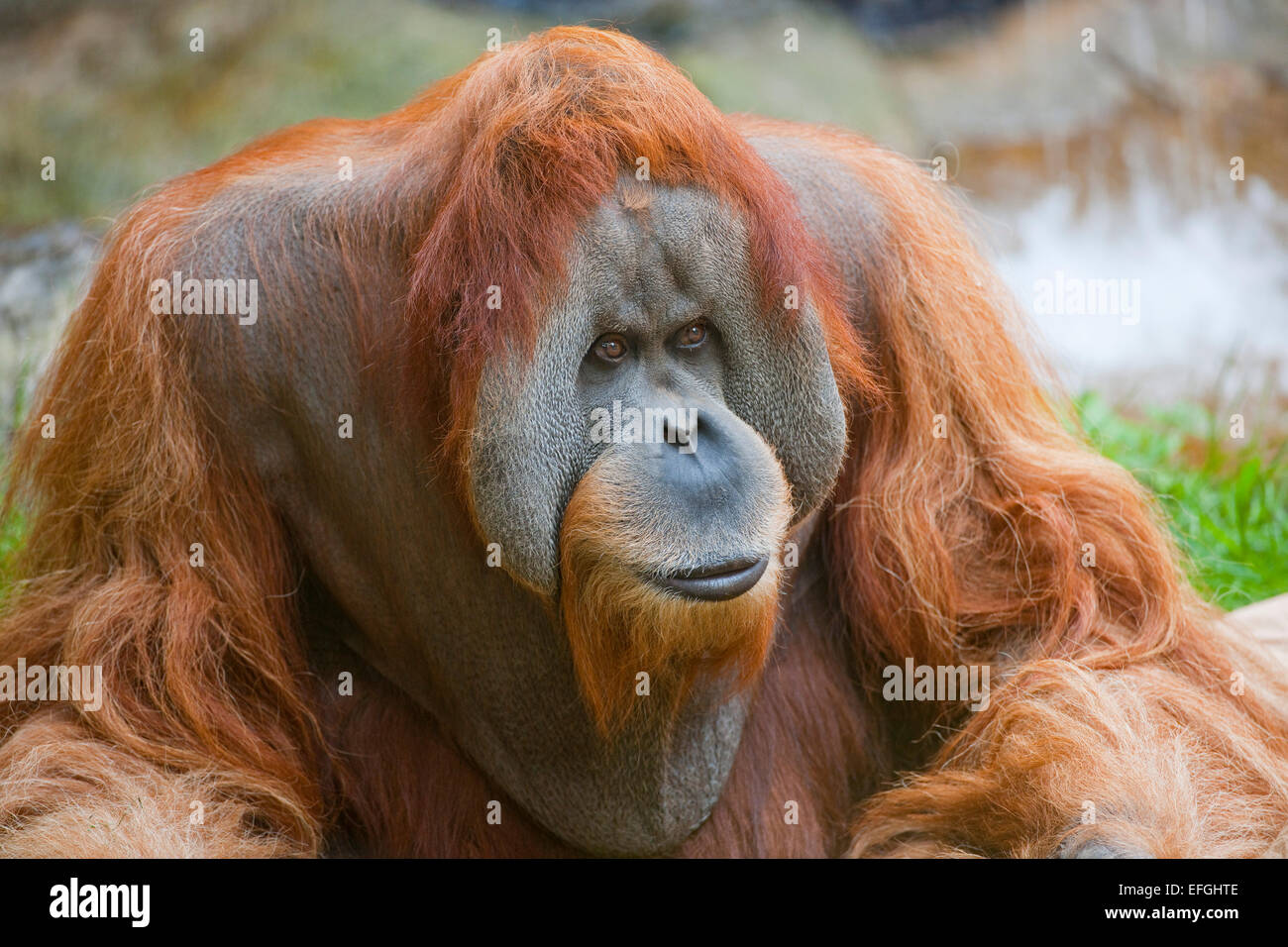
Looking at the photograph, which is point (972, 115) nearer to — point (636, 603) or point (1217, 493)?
point (1217, 493)

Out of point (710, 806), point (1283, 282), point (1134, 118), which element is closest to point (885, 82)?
point (1134, 118)

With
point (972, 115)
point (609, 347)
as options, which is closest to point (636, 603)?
point (609, 347)

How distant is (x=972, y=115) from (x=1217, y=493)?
4172mm

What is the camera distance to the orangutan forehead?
2.25 m

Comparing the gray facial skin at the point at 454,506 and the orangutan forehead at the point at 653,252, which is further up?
the orangutan forehead at the point at 653,252

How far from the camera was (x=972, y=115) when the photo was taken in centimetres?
804

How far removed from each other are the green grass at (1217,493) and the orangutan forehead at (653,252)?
63.7 inches

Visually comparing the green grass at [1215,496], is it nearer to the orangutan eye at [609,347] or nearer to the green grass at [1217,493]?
the green grass at [1217,493]

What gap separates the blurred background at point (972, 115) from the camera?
5980mm

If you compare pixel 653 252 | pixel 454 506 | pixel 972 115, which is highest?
pixel 972 115

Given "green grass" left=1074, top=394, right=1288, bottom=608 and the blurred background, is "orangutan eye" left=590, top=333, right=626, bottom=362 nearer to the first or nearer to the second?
"green grass" left=1074, top=394, right=1288, bottom=608

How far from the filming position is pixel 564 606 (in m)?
2.37

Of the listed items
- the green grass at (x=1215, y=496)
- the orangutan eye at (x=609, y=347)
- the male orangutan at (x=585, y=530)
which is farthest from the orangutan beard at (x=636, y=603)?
the green grass at (x=1215, y=496)

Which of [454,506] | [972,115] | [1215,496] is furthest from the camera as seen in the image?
[972,115]
